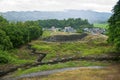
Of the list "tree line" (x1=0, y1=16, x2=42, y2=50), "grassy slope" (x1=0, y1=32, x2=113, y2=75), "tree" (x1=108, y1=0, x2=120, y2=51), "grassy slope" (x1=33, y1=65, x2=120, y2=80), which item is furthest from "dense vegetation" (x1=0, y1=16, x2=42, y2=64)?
"tree" (x1=108, y1=0, x2=120, y2=51)

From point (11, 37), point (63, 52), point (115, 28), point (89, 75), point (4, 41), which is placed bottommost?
point (63, 52)

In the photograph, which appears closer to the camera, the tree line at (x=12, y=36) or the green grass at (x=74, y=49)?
the green grass at (x=74, y=49)

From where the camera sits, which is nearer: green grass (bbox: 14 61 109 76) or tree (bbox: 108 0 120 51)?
green grass (bbox: 14 61 109 76)

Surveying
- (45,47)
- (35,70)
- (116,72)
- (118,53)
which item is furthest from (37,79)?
(45,47)

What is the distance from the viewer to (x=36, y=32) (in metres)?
150

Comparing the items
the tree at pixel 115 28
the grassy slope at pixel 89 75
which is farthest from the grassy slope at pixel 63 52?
the grassy slope at pixel 89 75

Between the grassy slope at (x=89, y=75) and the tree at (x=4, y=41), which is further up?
the tree at (x=4, y=41)

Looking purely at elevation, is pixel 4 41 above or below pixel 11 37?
below

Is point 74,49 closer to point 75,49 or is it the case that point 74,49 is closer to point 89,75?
point 75,49

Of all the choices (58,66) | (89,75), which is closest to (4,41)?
(58,66)

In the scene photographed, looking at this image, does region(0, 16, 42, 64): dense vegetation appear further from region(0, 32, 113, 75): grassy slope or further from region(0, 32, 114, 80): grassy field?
region(0, 32, 113, 75): grassy slope

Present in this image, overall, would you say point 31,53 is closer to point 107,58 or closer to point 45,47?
point 45,47

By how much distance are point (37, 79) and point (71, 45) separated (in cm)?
5908

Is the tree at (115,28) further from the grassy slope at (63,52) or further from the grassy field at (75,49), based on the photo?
the grassy field at (75,49)
